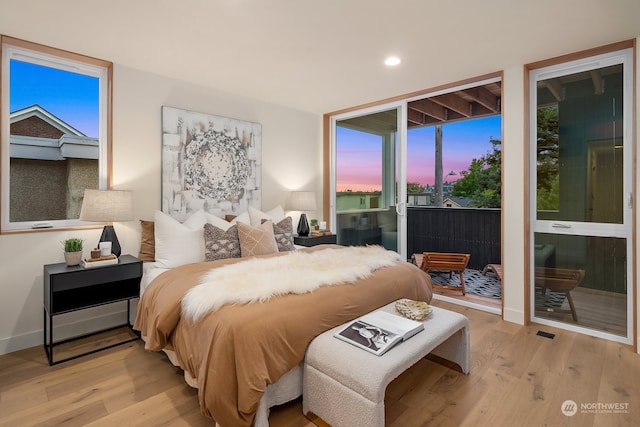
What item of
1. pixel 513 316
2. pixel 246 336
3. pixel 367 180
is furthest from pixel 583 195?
pixel 246 336

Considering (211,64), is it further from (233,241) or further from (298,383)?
(298,383)

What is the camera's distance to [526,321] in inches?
126

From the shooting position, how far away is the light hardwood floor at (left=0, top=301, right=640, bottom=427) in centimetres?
184

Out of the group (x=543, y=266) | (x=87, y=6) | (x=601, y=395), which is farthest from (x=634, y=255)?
(x=87, y=6)

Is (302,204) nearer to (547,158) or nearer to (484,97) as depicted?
(547,158)

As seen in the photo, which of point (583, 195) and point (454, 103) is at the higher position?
point (454, 103)

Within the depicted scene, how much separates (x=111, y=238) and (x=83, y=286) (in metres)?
0.48

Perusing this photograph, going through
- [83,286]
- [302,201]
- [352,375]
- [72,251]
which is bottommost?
[352,375]

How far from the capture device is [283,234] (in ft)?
11.6

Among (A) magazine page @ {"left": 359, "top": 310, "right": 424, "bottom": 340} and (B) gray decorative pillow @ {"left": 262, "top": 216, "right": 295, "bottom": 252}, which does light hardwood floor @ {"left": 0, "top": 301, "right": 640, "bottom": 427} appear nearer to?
(A) magazine page @ {"left": 359, "top": 310, "right": 424, "bottom": 340}

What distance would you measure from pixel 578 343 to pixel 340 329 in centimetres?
227

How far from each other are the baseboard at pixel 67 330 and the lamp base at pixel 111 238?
2.27 ft

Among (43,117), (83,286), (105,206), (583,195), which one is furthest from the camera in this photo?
(583,195)

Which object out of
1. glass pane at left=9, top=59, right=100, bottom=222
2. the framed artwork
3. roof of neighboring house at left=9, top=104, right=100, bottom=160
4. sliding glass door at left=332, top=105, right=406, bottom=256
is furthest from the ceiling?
sliding glass door at left=332, top=105, right=406, bottom=256
